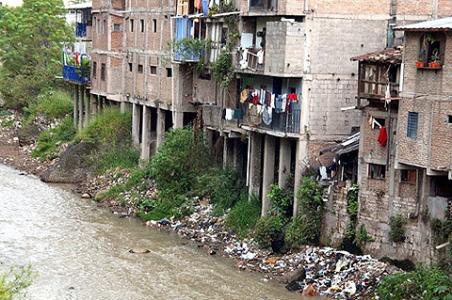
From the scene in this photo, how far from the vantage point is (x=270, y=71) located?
98.9 ft

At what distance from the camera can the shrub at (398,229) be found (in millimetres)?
25547

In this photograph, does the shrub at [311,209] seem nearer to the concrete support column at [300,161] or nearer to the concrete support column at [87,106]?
the concrete support column at [300,161]

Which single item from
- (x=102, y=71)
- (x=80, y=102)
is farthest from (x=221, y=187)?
(x=80, y=102)

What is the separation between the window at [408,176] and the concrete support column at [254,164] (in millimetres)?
7278

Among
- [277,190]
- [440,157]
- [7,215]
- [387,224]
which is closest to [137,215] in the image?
[7,215]

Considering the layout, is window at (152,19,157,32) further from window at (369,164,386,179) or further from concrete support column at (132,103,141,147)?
window at (369,164,386,179)

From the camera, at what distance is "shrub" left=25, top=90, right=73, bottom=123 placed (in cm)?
5375

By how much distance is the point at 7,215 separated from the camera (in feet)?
116

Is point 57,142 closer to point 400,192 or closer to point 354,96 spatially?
point 354,96

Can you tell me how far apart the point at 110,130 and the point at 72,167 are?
2.34m

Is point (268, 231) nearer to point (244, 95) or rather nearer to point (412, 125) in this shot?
point (244, 95)

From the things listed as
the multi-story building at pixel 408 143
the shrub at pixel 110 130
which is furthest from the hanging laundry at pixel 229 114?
the shrub at pixel 110 130

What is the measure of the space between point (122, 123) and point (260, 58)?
583 inches

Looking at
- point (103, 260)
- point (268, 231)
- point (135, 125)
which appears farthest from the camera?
point (135, 125)
